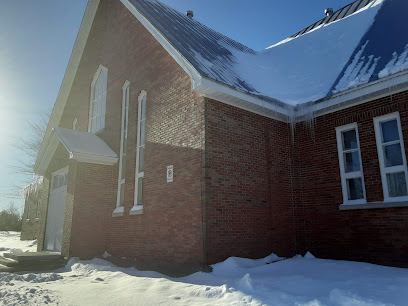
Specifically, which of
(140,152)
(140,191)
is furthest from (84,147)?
(140,191)

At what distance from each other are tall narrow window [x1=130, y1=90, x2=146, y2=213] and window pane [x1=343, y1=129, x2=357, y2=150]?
571 centimetres

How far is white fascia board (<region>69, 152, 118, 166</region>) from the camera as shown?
418 inches

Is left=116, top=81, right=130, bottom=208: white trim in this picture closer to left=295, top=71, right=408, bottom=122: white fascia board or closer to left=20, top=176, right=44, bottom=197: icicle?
left=295, top=71, right=408, bottom=122: white fascia board

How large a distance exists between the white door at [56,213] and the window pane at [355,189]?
933 centimetres

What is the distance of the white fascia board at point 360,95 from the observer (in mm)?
7090

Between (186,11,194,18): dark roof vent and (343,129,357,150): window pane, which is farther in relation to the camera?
(186,11,194,18): dark roof vent

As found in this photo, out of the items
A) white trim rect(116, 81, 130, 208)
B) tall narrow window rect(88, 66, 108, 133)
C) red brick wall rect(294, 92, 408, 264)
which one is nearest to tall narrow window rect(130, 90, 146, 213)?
white trim rect(116, 81, 130, 208)

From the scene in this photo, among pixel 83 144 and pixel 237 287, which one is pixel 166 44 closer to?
pixel 83 144

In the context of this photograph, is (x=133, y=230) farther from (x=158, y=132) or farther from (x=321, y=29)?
(x=321, y=29)

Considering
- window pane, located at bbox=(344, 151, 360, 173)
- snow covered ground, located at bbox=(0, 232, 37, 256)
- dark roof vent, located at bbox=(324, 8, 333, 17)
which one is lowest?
snow covered ground, located at bbox=(0, 232, 37, 256)

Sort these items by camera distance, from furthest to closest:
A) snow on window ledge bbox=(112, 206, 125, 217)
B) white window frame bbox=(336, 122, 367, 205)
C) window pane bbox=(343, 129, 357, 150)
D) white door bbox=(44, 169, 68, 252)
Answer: white door bbox=(44, 169, 68, 252) < snow on window ledge bbox=(112, 206, 125, 217) < window pane bbox=(343, 129, 357, 150) < white window frame bbox=(336, 122, 367, 205)

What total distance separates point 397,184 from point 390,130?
125cm

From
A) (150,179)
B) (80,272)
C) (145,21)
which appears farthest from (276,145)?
(80,272)

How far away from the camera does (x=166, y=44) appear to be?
8.86 meters
